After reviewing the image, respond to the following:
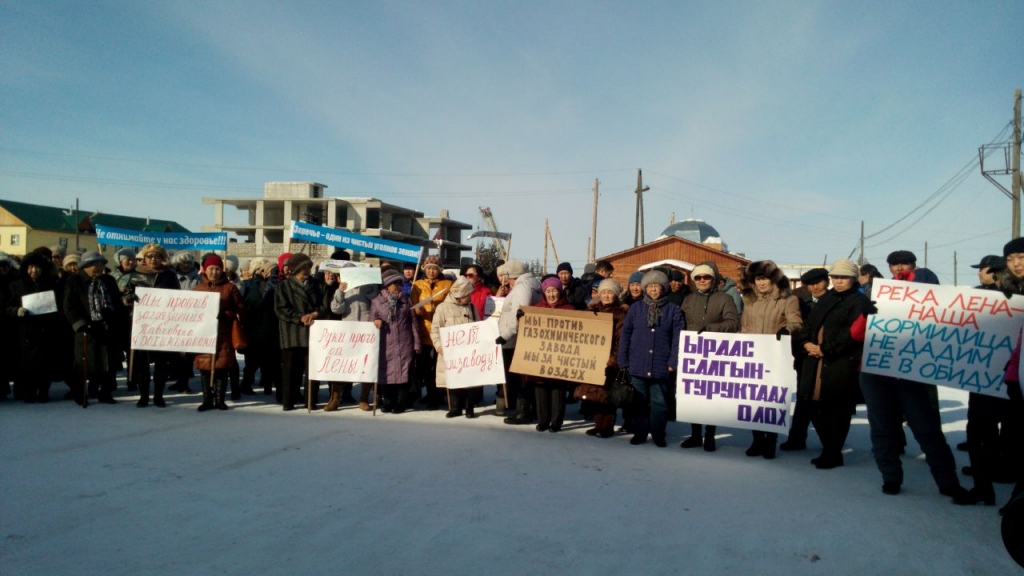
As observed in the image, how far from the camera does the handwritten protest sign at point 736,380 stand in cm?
613

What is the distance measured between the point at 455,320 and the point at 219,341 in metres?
3.04

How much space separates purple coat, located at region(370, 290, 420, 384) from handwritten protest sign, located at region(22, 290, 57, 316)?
165 inches

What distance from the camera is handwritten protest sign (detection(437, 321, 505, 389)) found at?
24.7ft

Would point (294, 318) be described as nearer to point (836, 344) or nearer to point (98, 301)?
point (98, 301)

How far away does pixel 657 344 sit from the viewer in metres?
6.50

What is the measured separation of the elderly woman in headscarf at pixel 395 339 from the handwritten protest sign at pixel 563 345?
153 cm

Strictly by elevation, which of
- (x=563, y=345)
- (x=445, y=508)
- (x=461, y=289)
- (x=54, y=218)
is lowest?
(x=445, y=508)

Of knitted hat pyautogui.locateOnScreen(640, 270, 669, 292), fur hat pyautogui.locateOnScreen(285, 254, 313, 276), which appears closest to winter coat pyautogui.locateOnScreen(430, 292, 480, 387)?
fur hat pyautogui.locateOnScreen(285, 254, 313, 276)

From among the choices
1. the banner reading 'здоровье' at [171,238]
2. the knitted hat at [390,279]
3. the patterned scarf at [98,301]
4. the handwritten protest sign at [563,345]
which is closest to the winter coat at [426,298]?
the knitted hat at [390,279]

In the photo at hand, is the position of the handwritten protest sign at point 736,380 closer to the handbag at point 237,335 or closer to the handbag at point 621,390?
the handbag at point 621,390

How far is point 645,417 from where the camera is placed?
6.71 meters

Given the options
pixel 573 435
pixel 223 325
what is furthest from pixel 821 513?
pixel 223 325

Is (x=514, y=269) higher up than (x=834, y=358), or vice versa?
(x=514, y=269)

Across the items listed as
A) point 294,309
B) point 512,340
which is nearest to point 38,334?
point 294,309
